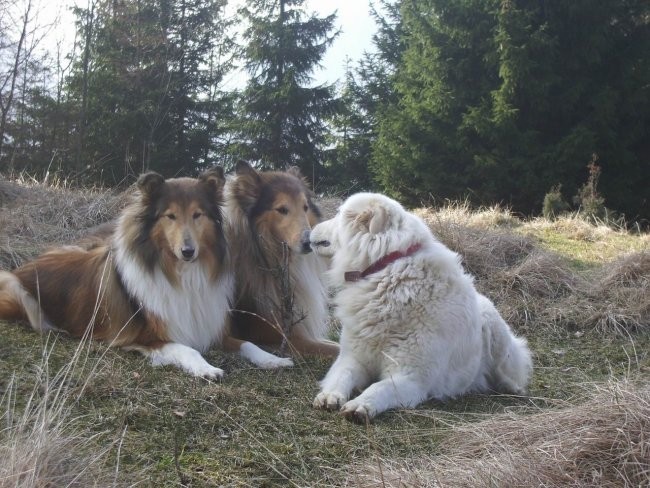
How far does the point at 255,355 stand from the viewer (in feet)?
14.5

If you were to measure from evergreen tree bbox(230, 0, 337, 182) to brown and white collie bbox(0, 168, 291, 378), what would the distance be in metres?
17.0

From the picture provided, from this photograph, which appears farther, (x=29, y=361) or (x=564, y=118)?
(x=564, y=118)

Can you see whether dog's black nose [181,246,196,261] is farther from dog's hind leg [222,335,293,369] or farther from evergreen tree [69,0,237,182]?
evergreen tree [69,0,237,182]

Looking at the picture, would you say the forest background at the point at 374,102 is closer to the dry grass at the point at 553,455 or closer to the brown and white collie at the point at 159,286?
the brown and white collie at the point at 159,286

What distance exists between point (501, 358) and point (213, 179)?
243 centimetres

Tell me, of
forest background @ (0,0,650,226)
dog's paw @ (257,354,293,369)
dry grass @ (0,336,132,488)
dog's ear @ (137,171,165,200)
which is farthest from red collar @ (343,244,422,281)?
forest background @ (0,0,650,226)

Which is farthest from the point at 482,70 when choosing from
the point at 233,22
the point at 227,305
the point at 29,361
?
the point at 29,361

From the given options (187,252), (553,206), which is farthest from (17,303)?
(553,206)

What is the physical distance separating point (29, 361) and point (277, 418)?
173 centimetres

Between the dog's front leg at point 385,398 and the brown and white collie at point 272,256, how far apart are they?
1.37 metres

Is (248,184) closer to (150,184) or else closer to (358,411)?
(150,184)

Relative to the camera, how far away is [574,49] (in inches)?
614

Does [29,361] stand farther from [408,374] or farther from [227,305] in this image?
[408,374]

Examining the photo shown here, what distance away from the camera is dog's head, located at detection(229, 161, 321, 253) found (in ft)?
15.8
